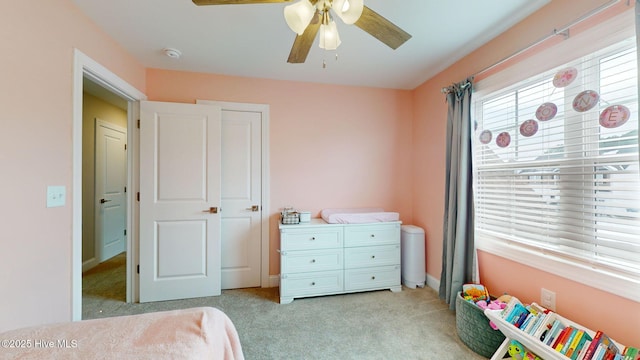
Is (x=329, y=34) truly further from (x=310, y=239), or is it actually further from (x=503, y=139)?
(x=310, y=239)

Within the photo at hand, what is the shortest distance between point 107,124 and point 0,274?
10.6 feet

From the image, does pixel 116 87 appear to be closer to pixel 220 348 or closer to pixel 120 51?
pixel 120 51

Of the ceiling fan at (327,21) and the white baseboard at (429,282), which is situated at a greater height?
the ceiling fan at (327,21)

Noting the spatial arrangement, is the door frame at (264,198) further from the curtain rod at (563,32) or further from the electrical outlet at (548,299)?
the electrical outlet at (548,299)

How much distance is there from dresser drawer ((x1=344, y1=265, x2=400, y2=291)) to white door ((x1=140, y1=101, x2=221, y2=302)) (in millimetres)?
1368

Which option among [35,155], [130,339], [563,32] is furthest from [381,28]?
[35,155]

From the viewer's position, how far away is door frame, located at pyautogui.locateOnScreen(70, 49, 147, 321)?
5.33ft

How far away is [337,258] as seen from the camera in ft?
8.32

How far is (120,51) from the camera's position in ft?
7.04

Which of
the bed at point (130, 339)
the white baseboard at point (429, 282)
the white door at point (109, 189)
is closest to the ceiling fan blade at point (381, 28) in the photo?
the bed at point (130, 339)

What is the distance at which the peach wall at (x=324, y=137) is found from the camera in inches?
107

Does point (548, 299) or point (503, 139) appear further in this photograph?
point (503, 139)

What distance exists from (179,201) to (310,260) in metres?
1.45

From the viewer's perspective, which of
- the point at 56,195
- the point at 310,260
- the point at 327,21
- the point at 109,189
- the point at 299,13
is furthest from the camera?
the point at 109,189
